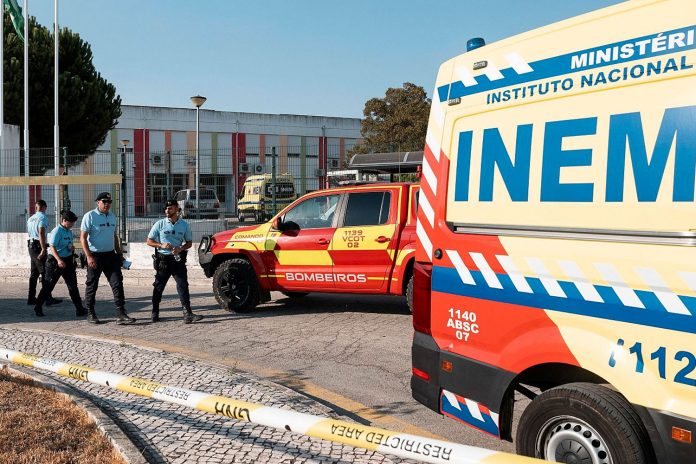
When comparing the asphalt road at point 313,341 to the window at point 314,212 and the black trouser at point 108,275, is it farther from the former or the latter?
the window at point 314,212

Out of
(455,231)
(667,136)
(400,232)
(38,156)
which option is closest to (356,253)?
(400,232)

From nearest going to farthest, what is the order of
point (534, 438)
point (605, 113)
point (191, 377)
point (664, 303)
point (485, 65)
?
1. point (664, 303)
2. point (605, 113)
3. point (534, 438)
4. point (485, 65)
5. point (191, 377)

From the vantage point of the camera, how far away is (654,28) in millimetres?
2811

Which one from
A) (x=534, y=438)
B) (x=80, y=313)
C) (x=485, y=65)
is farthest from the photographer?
(x=80, y=313)

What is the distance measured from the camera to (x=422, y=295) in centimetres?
396

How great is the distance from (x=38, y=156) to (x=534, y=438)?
51.7 ft

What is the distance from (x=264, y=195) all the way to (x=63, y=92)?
749 inches

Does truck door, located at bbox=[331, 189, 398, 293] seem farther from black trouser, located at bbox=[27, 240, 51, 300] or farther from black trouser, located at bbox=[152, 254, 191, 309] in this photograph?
black trouser, located at bbox=[27, 240, 51, 300]

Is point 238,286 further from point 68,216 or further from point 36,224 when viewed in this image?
point 36,224

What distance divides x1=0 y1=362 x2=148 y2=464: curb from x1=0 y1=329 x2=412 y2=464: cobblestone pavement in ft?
0.30

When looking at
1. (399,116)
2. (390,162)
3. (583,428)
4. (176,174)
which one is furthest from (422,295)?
(399,116)

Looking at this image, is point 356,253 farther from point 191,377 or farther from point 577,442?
point 577,442

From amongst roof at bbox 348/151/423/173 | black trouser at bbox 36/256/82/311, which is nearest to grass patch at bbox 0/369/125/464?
black trouser at bbox 36/256/82/311

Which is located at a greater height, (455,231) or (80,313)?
(455,231)
